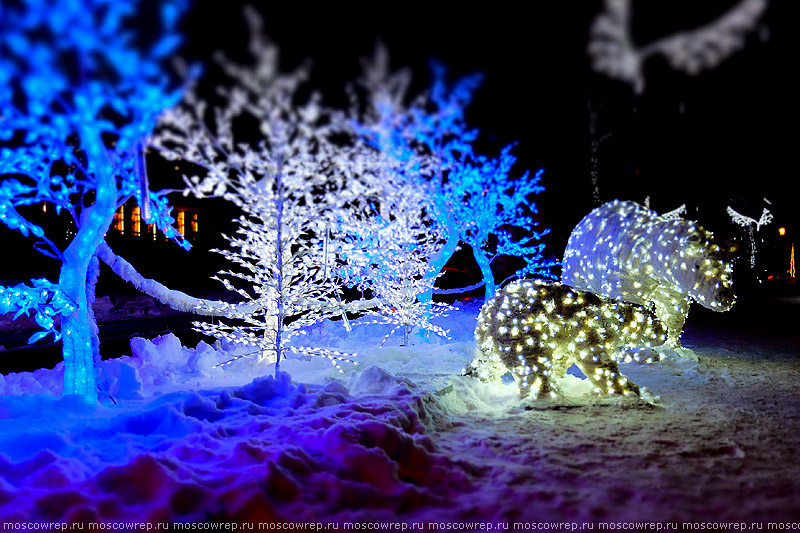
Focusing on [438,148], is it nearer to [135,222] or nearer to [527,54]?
[527,54]

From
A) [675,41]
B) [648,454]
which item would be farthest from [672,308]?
[675,41]

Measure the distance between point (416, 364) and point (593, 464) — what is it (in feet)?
13.5

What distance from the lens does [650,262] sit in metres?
6.97

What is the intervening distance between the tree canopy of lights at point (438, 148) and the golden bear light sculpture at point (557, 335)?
2367 millimetres

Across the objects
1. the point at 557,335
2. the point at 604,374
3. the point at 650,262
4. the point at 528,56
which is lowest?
the point at 604,374

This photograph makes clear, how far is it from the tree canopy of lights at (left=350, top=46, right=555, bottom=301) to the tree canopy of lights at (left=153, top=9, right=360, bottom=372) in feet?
1.72

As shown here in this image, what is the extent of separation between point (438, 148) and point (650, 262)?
353 centimetres

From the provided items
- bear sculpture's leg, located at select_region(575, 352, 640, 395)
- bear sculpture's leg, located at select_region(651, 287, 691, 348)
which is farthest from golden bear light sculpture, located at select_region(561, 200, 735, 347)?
bear sculpture's leg, located at select_region(575, 352, 640, 395)

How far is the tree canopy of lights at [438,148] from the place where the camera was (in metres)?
4.56

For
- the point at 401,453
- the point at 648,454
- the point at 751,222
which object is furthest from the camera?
the point at 751,222

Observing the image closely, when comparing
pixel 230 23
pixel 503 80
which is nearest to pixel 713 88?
pixel 503 80

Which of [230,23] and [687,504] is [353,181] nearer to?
[230,23]

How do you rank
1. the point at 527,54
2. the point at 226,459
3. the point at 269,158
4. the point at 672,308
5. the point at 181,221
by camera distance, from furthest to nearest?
1. the point at 181,221
2. the point at 672,308
3. the point at 269,158
4. the point at 527,54
5. the point at 226,459

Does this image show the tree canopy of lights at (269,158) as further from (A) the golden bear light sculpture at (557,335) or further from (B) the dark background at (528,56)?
(A) the golden bear light sculpture at (557,335)
